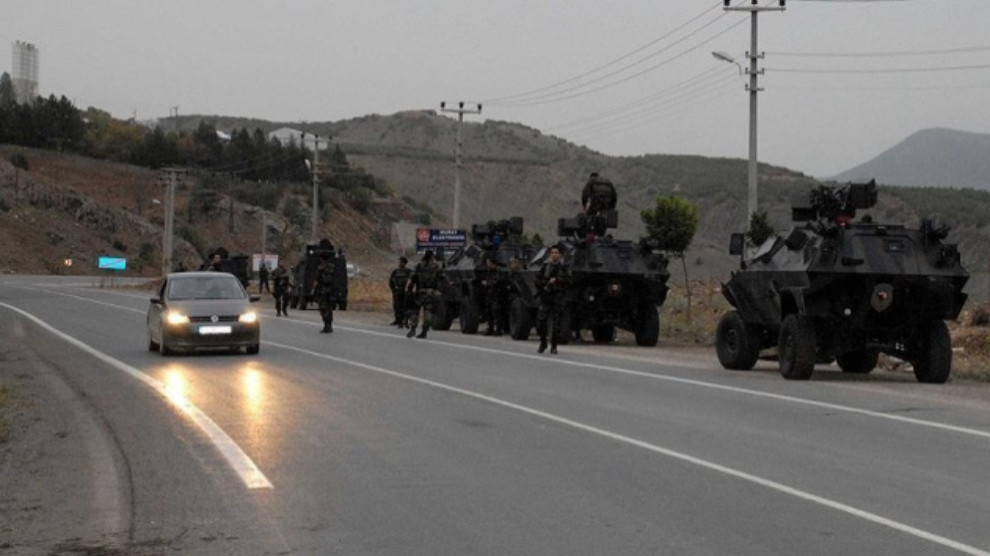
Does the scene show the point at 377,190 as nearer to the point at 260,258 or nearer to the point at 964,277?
the point at 260,258

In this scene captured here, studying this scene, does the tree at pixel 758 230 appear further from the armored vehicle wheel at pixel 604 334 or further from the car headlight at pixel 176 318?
the car headlight at pixel 176 318

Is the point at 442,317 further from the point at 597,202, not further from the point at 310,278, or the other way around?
the point at 310,278

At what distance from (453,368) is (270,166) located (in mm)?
125745

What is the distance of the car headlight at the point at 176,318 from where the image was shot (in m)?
22.7

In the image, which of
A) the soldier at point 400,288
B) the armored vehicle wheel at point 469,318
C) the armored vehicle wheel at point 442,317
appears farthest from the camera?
Answer: the armored vehicle wheel at point 442,317

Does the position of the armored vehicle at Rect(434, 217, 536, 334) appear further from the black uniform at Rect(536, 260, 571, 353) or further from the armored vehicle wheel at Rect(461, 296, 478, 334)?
the black uniform at Rect(536, 260, 571, 353)

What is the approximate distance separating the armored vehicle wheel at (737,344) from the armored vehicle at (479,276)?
1053cm

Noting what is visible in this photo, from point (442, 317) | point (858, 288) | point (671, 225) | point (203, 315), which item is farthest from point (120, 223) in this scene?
point (858, 288)

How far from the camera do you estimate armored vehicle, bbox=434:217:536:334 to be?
1308 inches

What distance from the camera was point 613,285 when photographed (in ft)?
91.0

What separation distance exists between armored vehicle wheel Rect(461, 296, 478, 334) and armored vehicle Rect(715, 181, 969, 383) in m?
14.5

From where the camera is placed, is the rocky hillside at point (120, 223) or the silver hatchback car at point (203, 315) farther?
the rocky hillside at point (120, 223)

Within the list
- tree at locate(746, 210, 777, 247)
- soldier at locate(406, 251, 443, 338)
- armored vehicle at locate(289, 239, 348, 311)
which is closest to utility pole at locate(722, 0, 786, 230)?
tree at locate(746, 210, 777, 247)

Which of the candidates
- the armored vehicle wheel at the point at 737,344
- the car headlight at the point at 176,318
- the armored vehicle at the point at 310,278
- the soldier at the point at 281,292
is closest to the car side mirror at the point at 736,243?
the armored vehicle wheel at the point at 737,344
